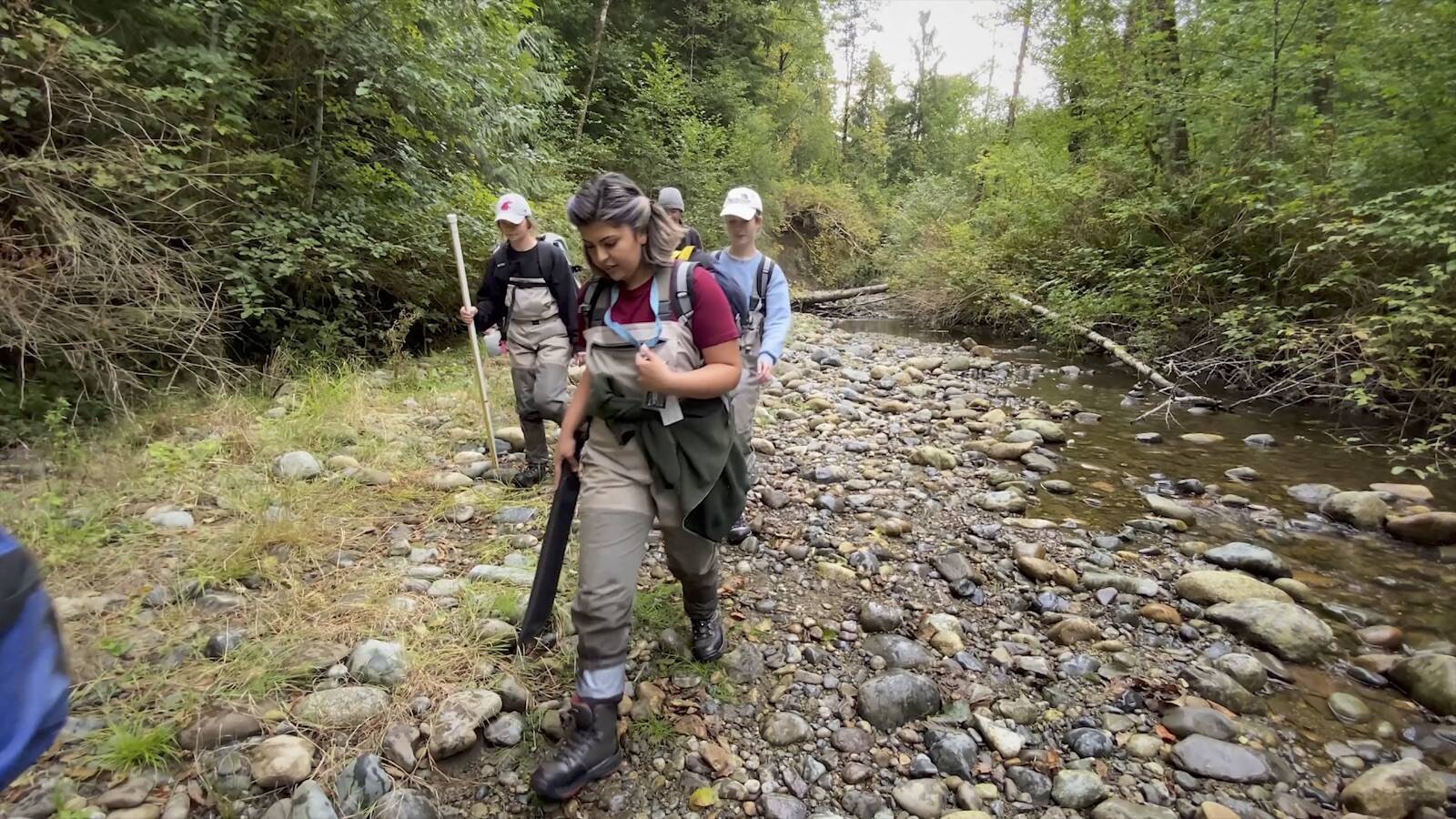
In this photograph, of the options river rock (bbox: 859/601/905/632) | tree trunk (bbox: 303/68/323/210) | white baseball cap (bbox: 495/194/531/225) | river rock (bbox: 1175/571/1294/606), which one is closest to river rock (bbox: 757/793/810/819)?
river rock (bbox: 859/601/905/632)

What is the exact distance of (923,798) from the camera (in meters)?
2.38

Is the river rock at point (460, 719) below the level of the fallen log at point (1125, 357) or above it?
below

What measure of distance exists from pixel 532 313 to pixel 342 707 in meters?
2.92

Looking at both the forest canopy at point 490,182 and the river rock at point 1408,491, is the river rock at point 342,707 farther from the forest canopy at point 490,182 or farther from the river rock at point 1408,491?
the river rock at point 1408,491

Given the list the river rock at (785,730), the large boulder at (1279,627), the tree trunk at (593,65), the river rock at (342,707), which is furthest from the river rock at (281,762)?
the tree trunk at (593,65)

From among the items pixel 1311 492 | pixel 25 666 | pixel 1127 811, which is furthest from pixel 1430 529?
pixel 25 666

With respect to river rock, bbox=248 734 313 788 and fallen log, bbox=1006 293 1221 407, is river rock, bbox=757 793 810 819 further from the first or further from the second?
fallen log, bbox=1006 293 1221 407

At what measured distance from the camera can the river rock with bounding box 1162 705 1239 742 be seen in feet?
9.03

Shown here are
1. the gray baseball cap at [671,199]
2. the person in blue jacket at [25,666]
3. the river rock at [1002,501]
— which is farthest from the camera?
the river rock at [1002,501]

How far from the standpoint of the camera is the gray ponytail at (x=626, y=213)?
2197 mm

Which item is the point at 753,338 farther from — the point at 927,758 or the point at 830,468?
the point at 927,758

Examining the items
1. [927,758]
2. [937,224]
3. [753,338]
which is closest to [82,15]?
[753,338]

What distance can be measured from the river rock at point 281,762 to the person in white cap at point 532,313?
2651 millimetres

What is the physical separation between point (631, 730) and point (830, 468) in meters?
3.34
